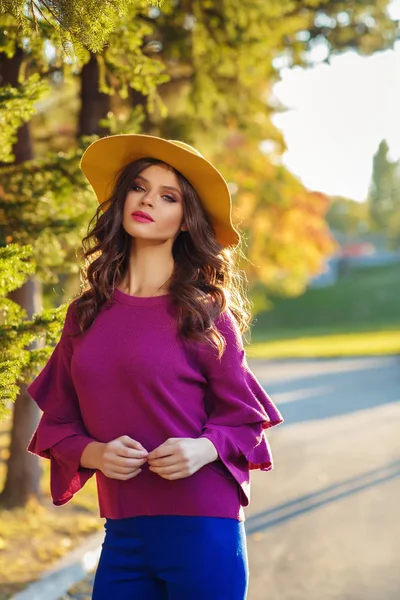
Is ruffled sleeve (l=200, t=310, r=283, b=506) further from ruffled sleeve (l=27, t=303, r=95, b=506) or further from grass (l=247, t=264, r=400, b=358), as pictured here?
grass (l=247, t=264, r=400, b=358)

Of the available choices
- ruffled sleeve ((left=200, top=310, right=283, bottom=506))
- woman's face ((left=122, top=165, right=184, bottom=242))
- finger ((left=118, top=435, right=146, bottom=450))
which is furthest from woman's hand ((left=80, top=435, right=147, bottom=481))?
woman's face ((left=122, top=165, right=184, bottom=242))

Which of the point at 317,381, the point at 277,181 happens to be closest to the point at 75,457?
the point at 277,181

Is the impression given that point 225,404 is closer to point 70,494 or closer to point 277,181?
point 70,494

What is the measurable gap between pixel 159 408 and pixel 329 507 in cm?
580

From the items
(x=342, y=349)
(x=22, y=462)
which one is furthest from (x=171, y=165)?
(x=342, y=349)

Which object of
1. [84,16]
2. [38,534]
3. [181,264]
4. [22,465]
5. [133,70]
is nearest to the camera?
[181,264]

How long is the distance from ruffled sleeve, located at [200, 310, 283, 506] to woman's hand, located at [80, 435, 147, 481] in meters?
0.22

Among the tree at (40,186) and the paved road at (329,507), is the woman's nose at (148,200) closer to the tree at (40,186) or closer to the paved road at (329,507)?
the tree at (40,186)

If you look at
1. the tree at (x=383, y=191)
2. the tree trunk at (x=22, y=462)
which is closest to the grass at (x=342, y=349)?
the tree trunk at (x=22, y=462)

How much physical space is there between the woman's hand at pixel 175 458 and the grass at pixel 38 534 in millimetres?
3142

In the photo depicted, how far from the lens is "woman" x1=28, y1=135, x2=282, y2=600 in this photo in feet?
9.32

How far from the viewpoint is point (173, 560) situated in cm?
286

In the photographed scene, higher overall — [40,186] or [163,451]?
[40,186]

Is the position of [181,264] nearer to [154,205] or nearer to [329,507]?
[154,205]
